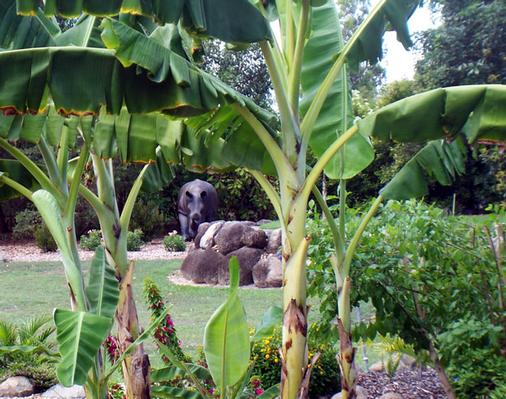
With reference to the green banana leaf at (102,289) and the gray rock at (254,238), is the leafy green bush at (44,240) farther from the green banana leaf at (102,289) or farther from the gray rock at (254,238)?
the green banana leaf at (102,289)

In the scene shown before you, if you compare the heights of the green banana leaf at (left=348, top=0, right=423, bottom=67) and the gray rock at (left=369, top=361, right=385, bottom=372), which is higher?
the green banana leaf at (left=348, top=0, right=423, bottom=67)

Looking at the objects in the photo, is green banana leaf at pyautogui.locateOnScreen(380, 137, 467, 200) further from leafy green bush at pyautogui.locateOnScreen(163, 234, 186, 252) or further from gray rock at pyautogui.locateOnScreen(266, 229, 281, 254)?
leafy green bush at pyautogui.locateOnScreen(163, 234, 186, 252)

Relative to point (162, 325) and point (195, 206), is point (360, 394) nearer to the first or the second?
point (162, 325)

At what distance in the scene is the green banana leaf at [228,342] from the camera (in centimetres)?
329

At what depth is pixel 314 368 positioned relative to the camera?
5723 mm

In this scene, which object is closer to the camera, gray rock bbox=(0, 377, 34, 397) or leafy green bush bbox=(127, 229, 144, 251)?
gray rock bbox=(0, 377, 34, 397)

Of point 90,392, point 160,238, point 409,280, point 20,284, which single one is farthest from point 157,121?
point 160,238

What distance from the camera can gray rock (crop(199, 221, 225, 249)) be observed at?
13.8 m

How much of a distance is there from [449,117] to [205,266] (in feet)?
32.6

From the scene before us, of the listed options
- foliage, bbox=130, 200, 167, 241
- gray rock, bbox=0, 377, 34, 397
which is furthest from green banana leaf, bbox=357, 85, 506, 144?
foliage, bbox=130, 200, 167, 241

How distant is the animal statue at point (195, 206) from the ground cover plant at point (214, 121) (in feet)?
47.4

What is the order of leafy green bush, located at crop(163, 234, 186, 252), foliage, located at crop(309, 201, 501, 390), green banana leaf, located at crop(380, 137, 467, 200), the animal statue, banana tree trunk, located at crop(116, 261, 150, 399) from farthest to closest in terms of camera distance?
1. the animal statue
2. leafy green bush, located at crop(163, 234, 186, 252)
3. foliage, located at crop(309, 201, 501, 390)
4. green banana leaf, located at crop(380, 137, 467, 200)
5. banana tree trunk, located at crop(116, 261, 150, 399)

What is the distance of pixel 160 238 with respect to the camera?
2145 cm

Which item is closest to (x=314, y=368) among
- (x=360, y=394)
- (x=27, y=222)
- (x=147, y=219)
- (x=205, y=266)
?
(x=360, y=394)
